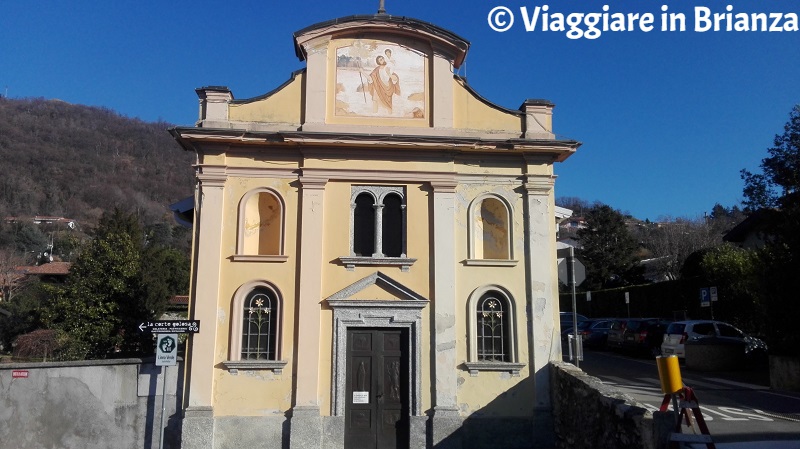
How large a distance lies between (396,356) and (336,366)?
130 cm

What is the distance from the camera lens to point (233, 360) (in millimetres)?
12594

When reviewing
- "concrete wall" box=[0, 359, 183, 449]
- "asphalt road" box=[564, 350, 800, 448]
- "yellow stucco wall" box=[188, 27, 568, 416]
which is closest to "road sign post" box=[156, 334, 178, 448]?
"concrete wall" box=[0, 359, 183, 449]

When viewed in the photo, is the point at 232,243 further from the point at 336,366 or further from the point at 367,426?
the point at 367,426

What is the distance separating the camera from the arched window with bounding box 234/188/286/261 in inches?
521

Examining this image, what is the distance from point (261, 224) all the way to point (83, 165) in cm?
11791

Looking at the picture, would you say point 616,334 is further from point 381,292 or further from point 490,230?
point 381,292

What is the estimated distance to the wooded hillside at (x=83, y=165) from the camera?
325 ft

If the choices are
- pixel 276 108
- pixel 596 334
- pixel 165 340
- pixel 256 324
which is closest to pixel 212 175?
pixel 276 108

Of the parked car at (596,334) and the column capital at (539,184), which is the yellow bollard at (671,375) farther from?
the parked car at (596,334)

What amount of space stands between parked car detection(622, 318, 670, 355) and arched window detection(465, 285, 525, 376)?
41.7 feet

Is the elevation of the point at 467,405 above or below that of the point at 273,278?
below

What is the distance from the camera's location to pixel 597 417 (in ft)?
31.2

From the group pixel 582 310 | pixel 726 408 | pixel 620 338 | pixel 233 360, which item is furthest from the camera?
pixel 582 310

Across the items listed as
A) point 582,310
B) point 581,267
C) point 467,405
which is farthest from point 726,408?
point 582,310
